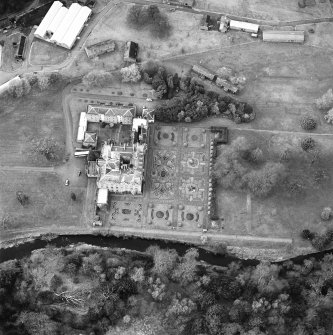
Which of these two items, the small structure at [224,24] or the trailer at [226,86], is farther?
the small structure at [224,24]

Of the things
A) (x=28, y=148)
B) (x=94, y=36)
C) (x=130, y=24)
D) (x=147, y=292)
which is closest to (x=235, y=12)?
(x=130, y=24)

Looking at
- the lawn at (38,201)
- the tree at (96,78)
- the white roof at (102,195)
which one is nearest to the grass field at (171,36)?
the tree at (96,78)

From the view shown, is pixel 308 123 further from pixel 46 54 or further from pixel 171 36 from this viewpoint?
pixel 46 54

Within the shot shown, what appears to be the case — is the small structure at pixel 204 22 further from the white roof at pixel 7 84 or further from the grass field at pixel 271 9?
the white roof at pixel 7 84

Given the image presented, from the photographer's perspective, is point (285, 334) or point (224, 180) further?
point (224, 180)

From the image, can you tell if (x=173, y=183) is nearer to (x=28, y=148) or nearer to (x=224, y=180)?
(x=224, y=180)

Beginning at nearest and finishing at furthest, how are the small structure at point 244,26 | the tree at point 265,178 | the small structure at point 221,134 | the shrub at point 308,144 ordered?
1. the tree at point 265,178
2. the shrub at point 308,144
3. the small structure at point 221,134
4. the small structure at point 244,26

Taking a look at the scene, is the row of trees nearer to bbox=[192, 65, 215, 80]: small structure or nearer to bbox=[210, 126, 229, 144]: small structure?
bbox=[192, 65, 215, 80]: small structure

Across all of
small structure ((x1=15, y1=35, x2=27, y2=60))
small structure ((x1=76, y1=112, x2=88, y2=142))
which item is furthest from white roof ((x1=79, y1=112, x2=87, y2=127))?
small structure ((x1=15, y1=35, x2=27, y2=60))
